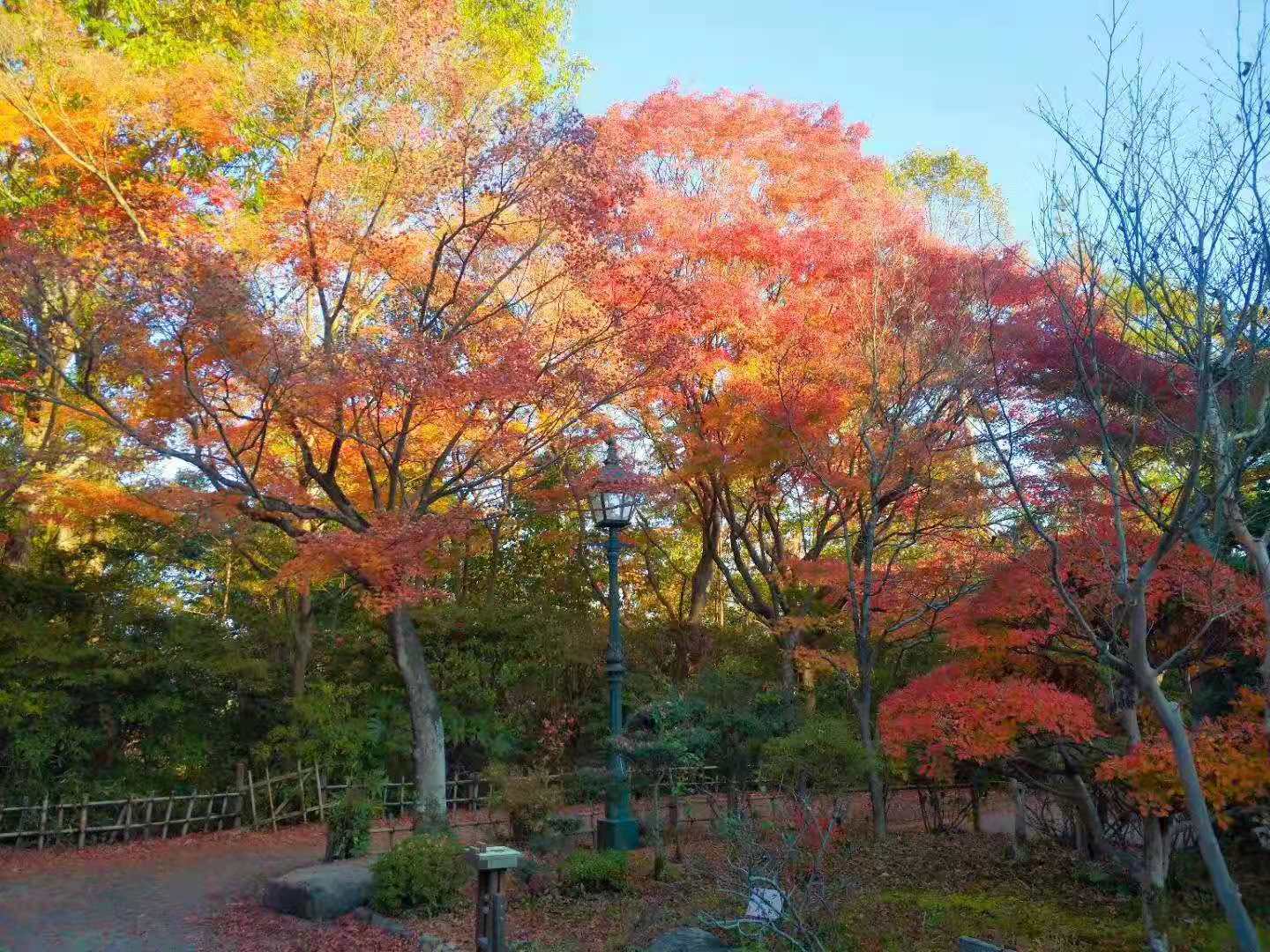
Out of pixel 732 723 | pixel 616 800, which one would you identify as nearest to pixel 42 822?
pixel 616 800

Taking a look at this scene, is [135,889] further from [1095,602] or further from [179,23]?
[179,23]

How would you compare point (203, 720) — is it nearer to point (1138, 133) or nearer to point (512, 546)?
point (512, 546)

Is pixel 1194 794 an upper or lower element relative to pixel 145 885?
upper

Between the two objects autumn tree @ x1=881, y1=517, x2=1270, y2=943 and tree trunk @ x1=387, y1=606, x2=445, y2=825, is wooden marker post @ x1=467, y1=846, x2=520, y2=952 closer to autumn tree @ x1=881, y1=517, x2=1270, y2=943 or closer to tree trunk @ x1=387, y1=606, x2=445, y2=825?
autumn tree @ x1=881, y1=517, x2=1270, y2=943

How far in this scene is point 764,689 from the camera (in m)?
12.5

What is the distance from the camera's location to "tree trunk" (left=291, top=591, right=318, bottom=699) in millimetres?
14188

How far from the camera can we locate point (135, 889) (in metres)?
9.20

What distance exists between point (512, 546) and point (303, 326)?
811 centimetres

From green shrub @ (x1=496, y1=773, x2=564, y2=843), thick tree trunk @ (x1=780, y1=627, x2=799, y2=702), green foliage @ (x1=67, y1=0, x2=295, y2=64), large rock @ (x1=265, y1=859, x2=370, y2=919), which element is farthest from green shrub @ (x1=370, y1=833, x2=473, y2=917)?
green foliage @ (x1=67, y1=0, x2=295, y2=64)

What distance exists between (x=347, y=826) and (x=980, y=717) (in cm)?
543

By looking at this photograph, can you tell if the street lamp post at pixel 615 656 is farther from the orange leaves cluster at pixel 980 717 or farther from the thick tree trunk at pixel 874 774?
the orange leaves cluster at pixel 980 717

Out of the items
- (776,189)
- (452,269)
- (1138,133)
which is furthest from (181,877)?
(776,189)

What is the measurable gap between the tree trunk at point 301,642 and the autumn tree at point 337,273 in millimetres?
3804

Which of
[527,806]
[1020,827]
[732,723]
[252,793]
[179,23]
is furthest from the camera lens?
[179,23]
